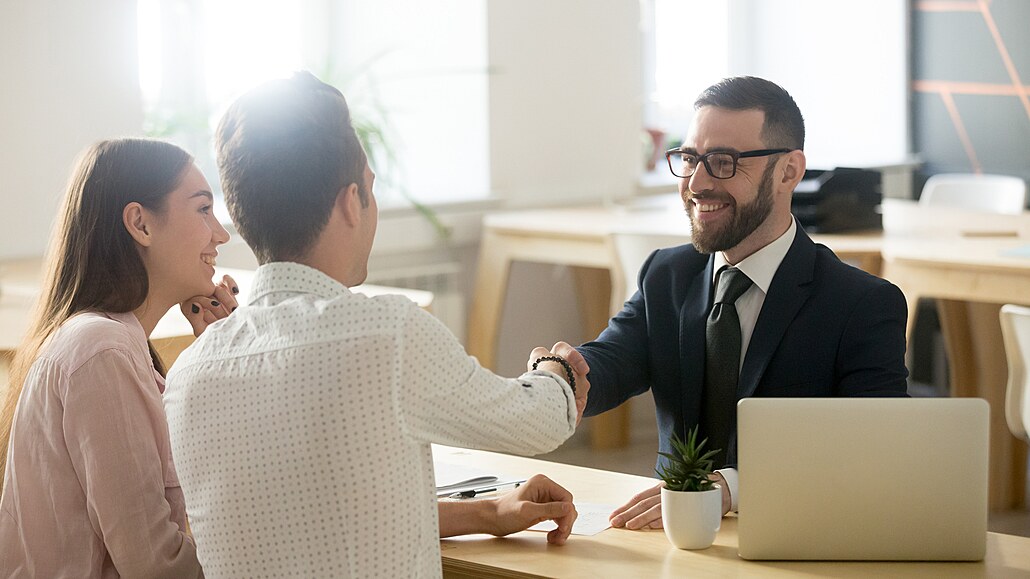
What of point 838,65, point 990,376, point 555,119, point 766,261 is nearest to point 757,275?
point 766,261

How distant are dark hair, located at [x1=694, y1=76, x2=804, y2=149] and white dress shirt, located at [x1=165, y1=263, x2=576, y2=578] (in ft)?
3.00

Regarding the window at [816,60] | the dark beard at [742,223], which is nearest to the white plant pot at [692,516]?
the dark beard at [742,223]

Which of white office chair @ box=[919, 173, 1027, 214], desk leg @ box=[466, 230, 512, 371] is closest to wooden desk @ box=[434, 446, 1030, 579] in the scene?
desk leg @ box=[466, 230, 512, 371]

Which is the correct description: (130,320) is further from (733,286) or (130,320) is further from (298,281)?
(733,286)

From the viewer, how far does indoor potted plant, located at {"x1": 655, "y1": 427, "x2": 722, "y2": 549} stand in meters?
1.69

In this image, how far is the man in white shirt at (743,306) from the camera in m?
2.06

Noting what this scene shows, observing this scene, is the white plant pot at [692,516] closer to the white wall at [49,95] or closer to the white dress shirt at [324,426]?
the white dress shirt at [324,426]

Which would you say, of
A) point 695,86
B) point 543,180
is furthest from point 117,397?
point 695,86

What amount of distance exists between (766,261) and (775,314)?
0.11 metres

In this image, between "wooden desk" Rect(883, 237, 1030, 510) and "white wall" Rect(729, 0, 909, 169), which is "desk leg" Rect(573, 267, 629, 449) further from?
"white wall" Rect(729, 0, 909, 169)

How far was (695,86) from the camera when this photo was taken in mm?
6492

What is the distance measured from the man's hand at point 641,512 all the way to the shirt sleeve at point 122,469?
584 millimetres

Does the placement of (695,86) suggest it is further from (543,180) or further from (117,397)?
(117,397)

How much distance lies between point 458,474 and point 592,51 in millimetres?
3455
